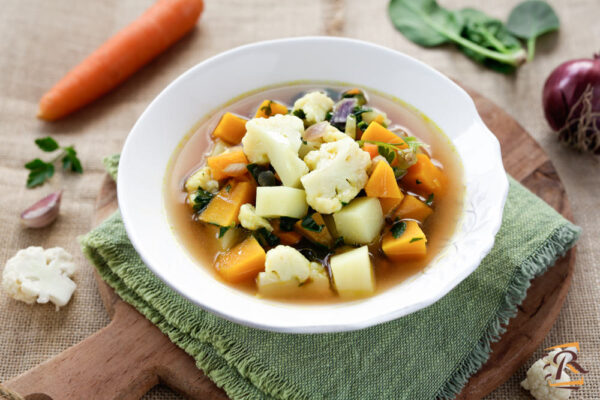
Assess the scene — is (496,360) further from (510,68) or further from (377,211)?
(510,68)

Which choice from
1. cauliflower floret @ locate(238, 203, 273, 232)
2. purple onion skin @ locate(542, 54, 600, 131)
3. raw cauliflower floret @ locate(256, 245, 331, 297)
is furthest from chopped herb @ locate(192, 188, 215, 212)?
purple onion skin @ locate(542, 54, 600, 131)

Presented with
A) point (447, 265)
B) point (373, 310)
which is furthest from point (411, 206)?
point (373, 310)

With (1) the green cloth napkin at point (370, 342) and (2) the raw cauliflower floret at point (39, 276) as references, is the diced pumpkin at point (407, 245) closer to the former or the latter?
(1) the green cloth napkin at point (370, 342)

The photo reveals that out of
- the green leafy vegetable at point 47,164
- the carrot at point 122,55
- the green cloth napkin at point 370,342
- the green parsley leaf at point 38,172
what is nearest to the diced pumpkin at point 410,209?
the green cloth napkin at point 370,342

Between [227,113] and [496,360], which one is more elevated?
[227,113]

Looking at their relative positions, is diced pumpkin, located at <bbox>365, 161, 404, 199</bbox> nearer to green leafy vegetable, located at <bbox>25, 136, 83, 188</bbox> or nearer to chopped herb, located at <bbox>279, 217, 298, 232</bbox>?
chopped herb, located at <bbox>279, 217, 298, 232</bbox>
